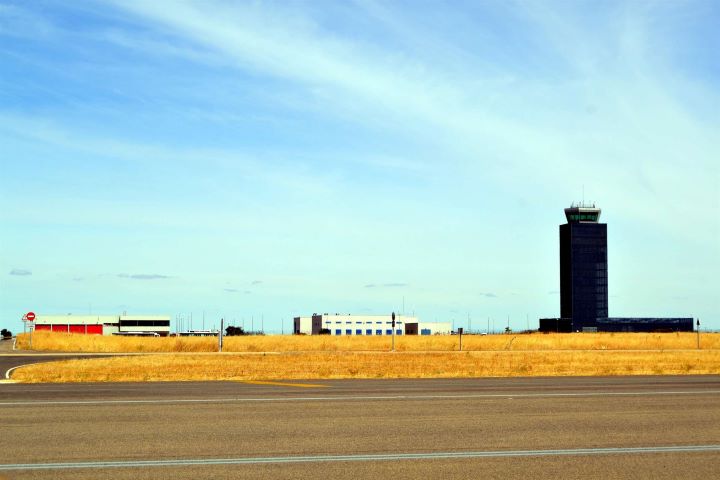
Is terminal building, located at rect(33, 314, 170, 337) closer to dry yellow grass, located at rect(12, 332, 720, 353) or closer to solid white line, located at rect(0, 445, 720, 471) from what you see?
dry yellow grass, located at rect(12, 332, 720, 353)

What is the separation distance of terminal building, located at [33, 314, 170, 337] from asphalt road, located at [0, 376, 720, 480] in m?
162

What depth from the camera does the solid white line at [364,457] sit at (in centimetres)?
1017

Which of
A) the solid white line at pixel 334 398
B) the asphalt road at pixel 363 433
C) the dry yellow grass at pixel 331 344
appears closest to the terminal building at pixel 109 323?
the dry yellow grass at pixel 331 344

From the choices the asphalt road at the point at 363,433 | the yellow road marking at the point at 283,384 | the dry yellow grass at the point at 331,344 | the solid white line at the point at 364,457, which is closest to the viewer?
the asphalt road at the point at 363,433

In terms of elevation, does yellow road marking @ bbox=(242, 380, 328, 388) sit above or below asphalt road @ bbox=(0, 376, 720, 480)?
below

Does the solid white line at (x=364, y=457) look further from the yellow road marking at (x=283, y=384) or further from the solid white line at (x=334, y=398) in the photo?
the yellow road marking at (x=283, y=384)

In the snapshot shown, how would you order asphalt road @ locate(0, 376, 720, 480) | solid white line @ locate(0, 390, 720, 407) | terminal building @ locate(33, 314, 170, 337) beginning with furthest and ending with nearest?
terminal building @ locate(33, 314, 170, 337) < solid white line @ locate(0, 390, 720, 407) < asphalt road @ locate(0, 376, 720, 480)

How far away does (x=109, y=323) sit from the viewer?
182 metres

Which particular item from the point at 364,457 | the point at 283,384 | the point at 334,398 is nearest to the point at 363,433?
the point at 364,457

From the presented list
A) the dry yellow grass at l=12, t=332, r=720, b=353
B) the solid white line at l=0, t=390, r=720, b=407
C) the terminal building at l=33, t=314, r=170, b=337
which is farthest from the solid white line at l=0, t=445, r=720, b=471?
the terminal building at l=33, t=314, r=170, b=337

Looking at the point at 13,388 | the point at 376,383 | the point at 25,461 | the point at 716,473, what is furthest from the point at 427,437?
the point at 13,388

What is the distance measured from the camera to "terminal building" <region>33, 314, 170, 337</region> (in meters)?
175

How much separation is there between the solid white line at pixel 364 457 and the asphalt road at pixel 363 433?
26 millimetres

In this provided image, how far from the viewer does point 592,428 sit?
1360 centimetres
